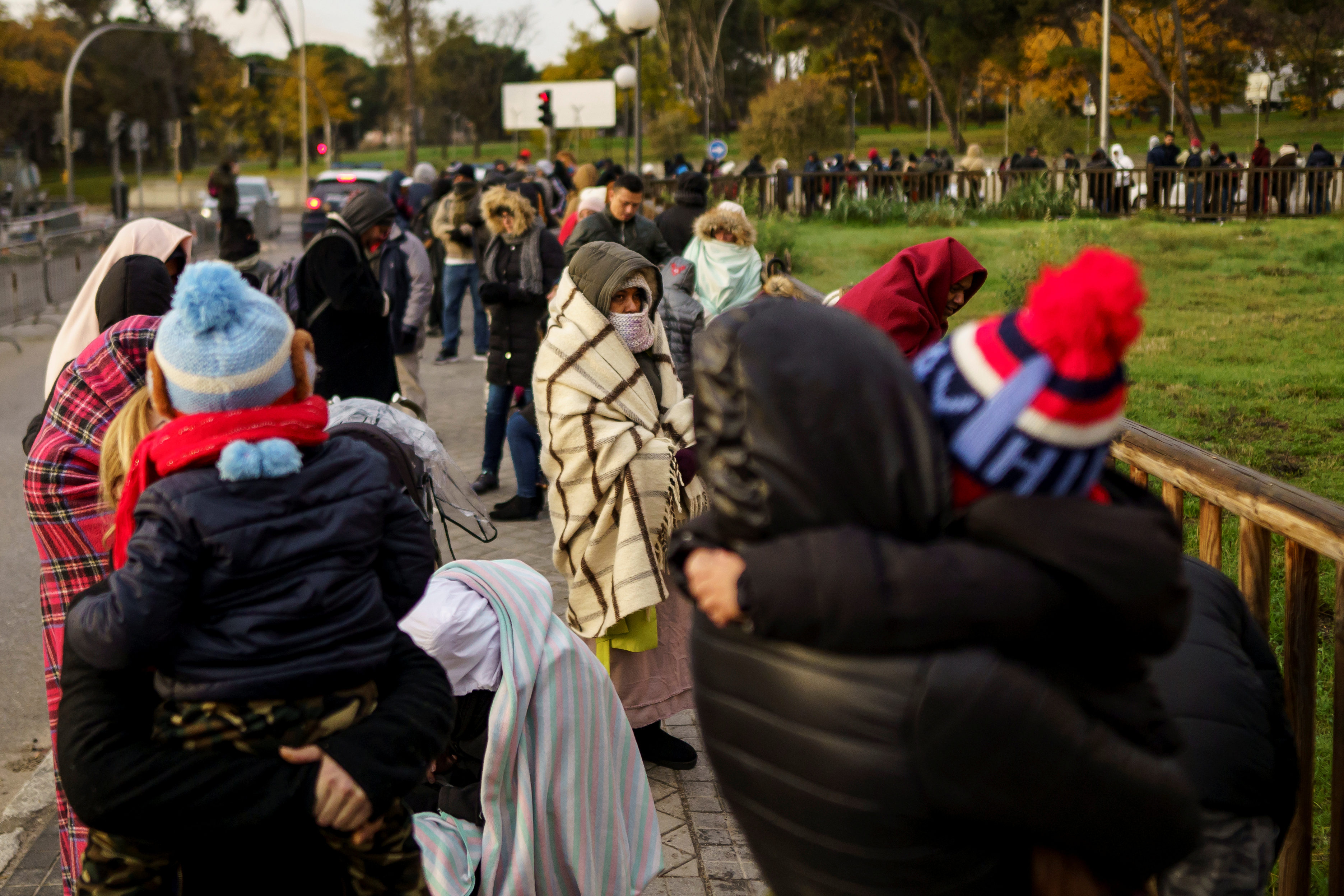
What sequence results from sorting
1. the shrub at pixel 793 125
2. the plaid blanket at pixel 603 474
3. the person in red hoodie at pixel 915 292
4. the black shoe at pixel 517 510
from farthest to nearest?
1. the shrub at pixel 793 125
2. the black shoe at pixel 517 510
3. the plaid blanket at pixel 603 474
4. the person in red hoodie at pixel 915 292

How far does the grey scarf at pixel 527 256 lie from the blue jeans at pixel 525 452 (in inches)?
46.8

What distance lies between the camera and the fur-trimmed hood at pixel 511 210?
9008 mm

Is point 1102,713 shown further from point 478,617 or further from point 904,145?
point 904,145

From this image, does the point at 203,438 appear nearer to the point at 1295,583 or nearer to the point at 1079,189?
the point at 1295,583

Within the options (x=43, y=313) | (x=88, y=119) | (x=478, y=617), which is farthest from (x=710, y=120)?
(x=478, y=617)

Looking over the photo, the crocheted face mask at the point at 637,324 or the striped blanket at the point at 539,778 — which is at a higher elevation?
the crocheted face mask at the point at 637,324

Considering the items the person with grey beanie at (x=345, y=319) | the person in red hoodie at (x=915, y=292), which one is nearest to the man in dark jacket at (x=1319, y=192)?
the person with grey beanie at (x=345, y=319)

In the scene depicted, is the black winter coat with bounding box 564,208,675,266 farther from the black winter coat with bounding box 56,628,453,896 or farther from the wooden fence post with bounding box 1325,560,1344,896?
the black winter coat with bounding box 56,628,453,896

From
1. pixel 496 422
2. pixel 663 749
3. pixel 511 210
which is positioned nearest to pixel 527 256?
pixel 511 210

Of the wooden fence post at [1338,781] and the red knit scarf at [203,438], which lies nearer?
the red knit scarf at [203,438]

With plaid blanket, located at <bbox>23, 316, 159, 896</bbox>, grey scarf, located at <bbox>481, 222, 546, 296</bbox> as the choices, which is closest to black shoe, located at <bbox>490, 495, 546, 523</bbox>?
grey scarf, located at <bbox>481, 222, 546, 296</bbox>

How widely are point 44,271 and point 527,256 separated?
11.6m

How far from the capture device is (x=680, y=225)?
1106 cm

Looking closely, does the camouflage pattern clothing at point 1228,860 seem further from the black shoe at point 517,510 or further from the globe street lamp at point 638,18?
the globe street lamp at point 638,18
